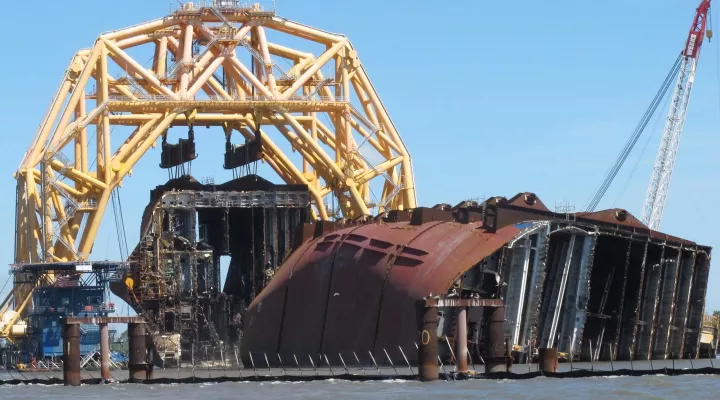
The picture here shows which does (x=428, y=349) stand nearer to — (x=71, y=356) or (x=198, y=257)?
(x=71, y=356)

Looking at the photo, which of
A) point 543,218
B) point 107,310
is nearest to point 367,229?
point 543,218

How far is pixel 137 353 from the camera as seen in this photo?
71.9 metres

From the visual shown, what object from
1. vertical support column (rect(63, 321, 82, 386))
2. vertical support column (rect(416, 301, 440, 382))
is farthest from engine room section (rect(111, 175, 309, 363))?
vertical support column (rect(416, 301, 440, 382))

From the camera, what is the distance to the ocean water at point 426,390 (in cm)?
5666

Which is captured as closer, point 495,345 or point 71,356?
point 495,345

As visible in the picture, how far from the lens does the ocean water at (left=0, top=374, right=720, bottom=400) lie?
56.7m

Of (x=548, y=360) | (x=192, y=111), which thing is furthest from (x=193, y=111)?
(x=548, y=360)

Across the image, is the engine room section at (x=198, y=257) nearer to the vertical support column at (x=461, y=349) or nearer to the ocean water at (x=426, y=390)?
the ocean water at (x=426, y=390)

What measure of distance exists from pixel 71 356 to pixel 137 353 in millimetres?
3420

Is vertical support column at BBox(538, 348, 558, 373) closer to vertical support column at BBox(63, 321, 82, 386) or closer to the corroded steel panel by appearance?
the corroded steel panel

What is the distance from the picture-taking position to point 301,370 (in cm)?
8331

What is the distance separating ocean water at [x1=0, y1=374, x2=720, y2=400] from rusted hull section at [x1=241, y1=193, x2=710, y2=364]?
1416 cm

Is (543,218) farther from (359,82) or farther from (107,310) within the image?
(107,310)

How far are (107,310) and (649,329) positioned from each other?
35254 mm
